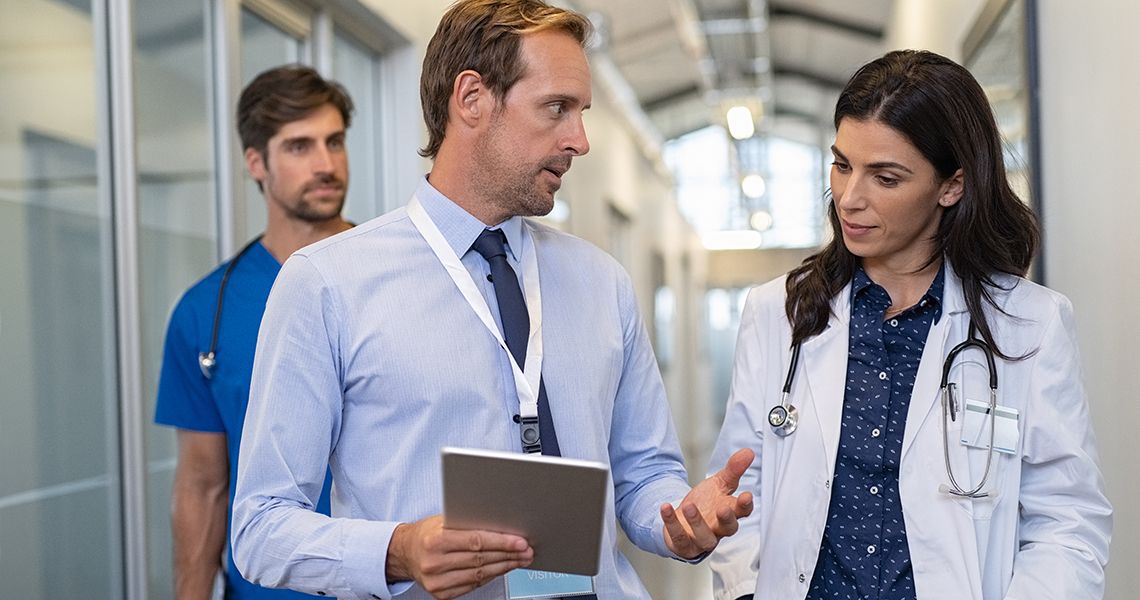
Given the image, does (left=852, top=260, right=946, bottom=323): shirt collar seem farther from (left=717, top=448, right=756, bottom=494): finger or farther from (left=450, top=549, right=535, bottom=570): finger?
(left=450, top=549, right=535, bottom=570): finger

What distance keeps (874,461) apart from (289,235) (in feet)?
4.54

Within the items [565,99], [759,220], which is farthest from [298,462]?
[759,220]

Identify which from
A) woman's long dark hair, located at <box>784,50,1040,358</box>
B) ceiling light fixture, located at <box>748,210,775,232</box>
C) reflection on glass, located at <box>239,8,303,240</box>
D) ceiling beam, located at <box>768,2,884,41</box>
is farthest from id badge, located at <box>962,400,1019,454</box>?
ceiling light fixture, located at <box>748,210,775,232</box>

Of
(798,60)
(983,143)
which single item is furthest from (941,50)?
(798,60)

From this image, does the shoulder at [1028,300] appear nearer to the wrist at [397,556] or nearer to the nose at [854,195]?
the nose at [854,195]

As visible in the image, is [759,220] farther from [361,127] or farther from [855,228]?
[855,228]

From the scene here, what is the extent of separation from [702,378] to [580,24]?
18149 millimetres

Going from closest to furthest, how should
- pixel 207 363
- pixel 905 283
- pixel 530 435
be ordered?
pixel 530 435, pixel 905 283, pixel 207 363

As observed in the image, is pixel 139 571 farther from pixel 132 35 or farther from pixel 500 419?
pixel 500 419

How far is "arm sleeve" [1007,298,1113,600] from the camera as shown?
68.9 inches

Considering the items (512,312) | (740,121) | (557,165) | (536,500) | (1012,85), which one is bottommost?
(536,500)

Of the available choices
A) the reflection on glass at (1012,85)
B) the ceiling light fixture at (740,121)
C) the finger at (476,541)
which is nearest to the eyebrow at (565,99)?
the finger at (476,541)

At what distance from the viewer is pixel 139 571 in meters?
2.82

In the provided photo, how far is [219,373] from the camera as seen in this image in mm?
2379
